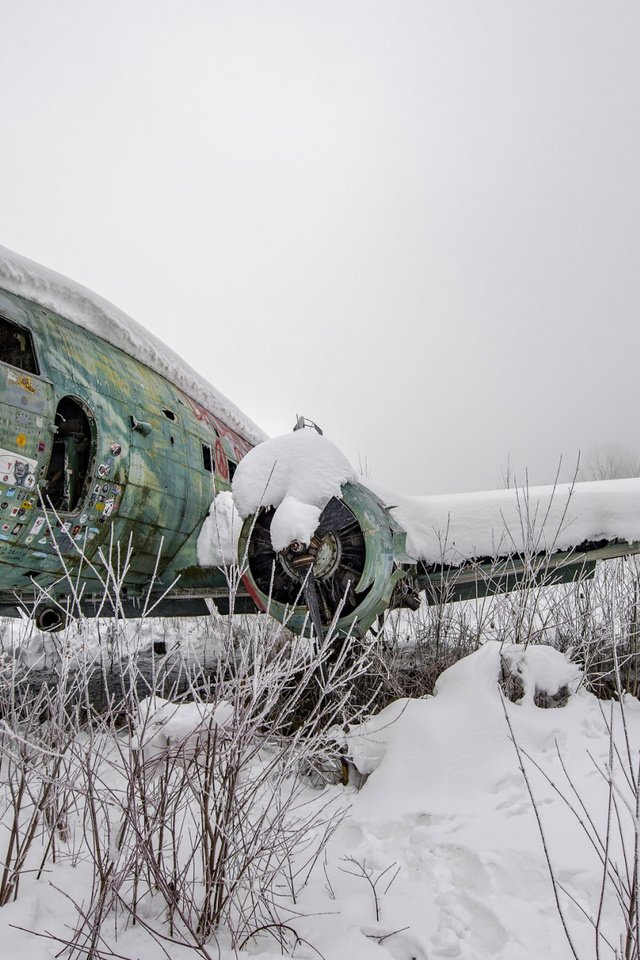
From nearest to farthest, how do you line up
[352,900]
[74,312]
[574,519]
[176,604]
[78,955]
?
1. [78,955]
2. [352,900]
3. [74,312]
4. [574,519]
5. [176,604]

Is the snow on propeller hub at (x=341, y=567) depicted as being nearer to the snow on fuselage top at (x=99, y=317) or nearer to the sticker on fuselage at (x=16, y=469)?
the sticker on fuselage at (x=16, y=469)

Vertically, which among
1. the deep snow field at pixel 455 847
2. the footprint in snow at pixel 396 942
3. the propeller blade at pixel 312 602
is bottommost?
the footprint in snow at pixel 396 942

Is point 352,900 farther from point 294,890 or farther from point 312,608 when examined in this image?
point 312,608

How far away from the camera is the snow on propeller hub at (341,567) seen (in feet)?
16.5

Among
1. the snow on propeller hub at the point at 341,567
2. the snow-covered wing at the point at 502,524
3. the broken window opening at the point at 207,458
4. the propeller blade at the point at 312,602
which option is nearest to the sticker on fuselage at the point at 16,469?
the snow on propeller hub at the point at 341,567

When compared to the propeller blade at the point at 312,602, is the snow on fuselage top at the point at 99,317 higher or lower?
higher

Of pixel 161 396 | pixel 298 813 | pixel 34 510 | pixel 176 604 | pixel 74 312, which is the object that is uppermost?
pixel 74 312

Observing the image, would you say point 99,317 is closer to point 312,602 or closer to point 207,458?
point 207,458

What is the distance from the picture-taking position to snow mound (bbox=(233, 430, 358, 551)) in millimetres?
4750

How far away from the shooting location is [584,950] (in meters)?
2.39

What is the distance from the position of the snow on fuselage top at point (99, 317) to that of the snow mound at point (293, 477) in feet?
8.33

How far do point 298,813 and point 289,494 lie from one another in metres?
2.46

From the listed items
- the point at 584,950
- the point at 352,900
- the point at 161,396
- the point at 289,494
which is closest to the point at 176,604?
the point at 161,396

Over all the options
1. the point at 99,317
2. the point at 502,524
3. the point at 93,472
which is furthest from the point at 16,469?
the point at 502,524
